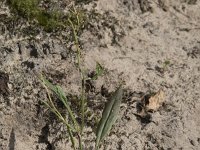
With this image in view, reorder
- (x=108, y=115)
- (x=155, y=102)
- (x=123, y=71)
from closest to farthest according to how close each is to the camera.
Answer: (x=108, y=115) → (x=155, y=102) → (x=123, y=71)

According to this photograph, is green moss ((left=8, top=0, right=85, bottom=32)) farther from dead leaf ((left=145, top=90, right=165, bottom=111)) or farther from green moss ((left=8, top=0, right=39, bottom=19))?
dead leaf ((left=145, top=90, right=165, bottom=111))

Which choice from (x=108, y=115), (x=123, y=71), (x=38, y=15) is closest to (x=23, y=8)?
(x=38, y=15)

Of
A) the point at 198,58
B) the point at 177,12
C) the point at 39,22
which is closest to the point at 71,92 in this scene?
the point at 39,22

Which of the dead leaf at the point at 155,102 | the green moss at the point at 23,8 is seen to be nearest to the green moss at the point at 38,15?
the green moss at the point at 23,8

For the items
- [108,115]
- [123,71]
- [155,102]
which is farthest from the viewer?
[123,71]

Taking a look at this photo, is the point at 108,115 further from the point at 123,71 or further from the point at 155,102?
the point at 123,71

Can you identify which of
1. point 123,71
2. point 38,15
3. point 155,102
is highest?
point 38,15

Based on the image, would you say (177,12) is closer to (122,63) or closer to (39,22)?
(122,63)
